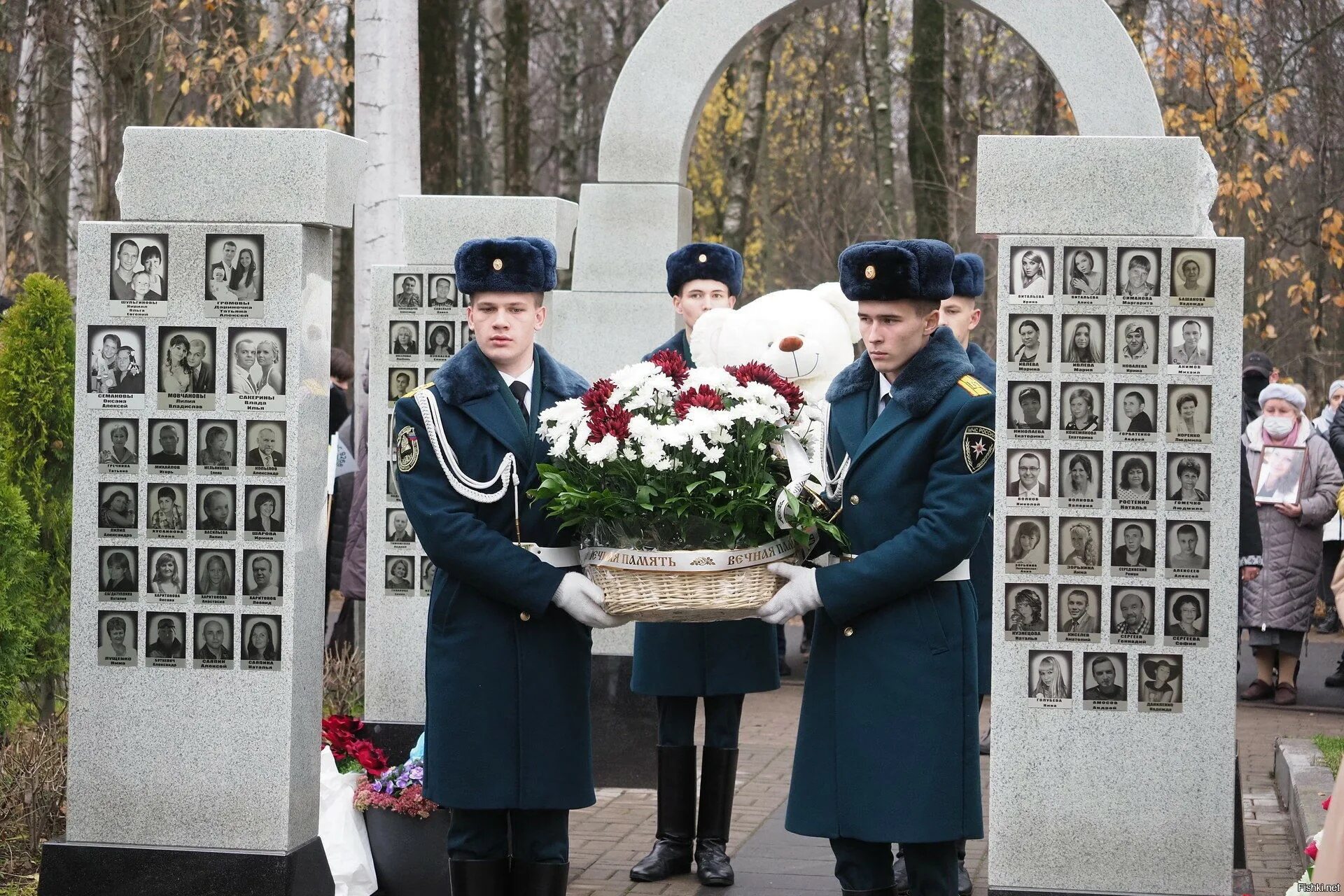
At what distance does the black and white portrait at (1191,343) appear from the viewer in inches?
188

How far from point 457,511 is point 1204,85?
11.9 m

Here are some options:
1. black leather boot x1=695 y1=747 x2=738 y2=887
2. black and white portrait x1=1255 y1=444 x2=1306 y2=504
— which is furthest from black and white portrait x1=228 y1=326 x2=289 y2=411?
black and white portrait x1=1255 y1=444 x2=1306 y2=504

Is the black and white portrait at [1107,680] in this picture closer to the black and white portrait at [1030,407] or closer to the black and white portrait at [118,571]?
the black and white portrait at [1030,407]

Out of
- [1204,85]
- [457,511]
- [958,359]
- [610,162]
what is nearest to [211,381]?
[457,511]

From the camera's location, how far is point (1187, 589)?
15.8 ft

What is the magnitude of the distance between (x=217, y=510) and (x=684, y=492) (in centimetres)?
173

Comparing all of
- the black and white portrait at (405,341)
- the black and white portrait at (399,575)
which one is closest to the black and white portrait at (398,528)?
the black and white portrait at (399,575)

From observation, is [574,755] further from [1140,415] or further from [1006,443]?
[1140,415]

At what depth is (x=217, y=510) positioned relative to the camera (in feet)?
17.3

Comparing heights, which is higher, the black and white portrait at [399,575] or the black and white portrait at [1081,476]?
the black and white portrait at [1081,476]

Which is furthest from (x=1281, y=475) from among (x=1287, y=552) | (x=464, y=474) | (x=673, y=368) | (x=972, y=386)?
(x=464, y=474)

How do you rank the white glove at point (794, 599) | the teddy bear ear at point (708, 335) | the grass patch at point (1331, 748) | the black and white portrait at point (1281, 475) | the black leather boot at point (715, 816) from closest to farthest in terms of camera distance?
the white glove at point (794, 599), the black leather boot at point (715, 816), the teddy bear ear at point (708, 335), the grass patch at point (1331, 748), the black and white portrait at point (1281, 475)

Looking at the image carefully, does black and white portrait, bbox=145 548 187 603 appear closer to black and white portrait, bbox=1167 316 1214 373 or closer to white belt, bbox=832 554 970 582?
white belt, bbox=832 554 970 582

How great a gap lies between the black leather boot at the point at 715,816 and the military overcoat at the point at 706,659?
233mm
